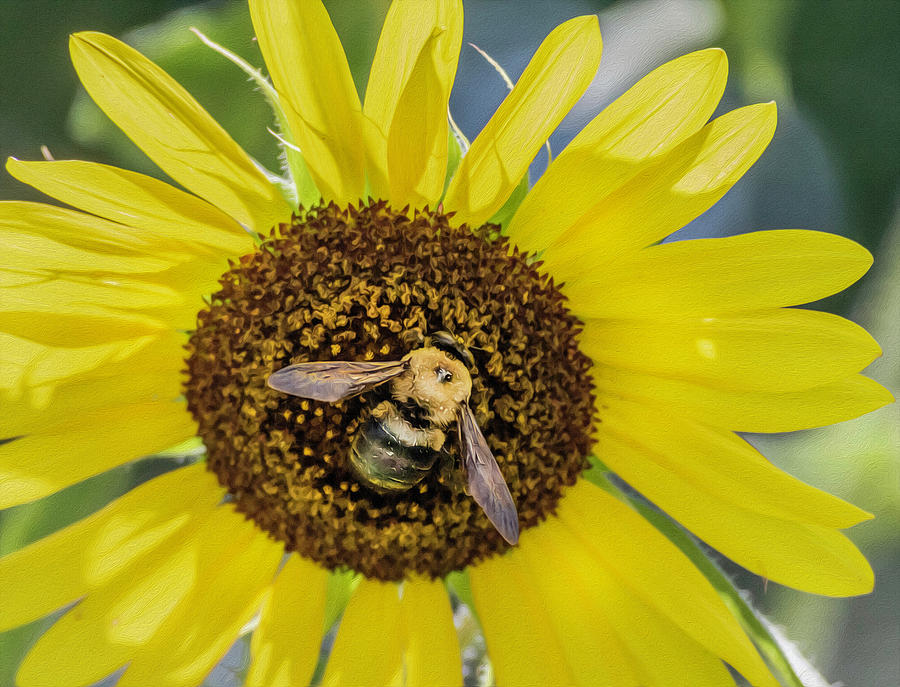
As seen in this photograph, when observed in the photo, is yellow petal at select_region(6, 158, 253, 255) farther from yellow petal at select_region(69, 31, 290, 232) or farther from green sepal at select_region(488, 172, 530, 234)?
green sepal at select_region(488, 172, 530, 234)

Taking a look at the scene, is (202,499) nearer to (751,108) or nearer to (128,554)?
(128,554)

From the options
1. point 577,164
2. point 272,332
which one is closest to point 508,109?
point 577,164

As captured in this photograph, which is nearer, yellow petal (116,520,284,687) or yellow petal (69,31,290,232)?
yellow petal (69,31,290,232)

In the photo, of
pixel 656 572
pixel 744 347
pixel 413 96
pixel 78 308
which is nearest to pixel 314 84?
pixel 413 96

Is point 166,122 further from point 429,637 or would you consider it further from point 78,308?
point 429,637

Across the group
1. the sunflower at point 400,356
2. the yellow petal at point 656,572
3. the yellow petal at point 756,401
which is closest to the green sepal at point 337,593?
the sunflower at point 400,356

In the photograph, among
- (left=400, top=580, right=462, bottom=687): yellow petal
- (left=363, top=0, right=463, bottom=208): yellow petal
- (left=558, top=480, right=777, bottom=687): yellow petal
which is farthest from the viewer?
(left=400, top=580, right=462, bottom=687): yellow petal

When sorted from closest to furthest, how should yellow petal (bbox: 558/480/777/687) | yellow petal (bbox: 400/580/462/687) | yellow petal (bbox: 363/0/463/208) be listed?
yellow petal (bbox: 363/0/463/208)
yellow petal (bbox: 558/480/777/687)
yellow petal (bbox: 400/580/462/687)

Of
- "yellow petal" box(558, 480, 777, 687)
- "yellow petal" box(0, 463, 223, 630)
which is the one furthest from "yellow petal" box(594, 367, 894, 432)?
"yellow petal" box(0, 463, 223, 630)
